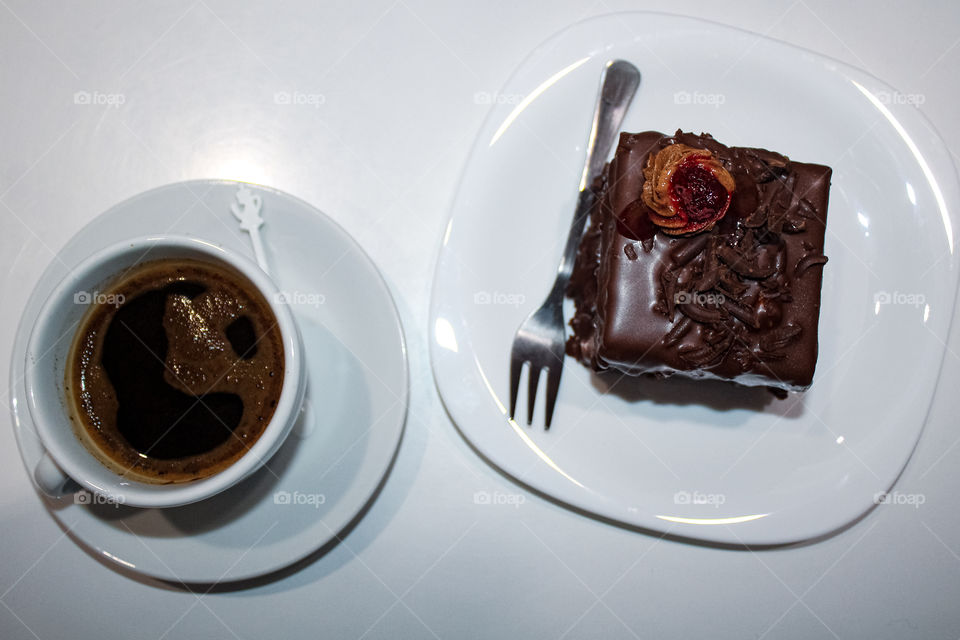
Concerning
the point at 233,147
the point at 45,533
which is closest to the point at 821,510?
the point at 233,147

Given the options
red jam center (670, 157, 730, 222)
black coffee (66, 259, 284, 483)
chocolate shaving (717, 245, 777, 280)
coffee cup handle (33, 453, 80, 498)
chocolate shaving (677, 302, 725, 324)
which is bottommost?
coffee cup handle (33, 453, 80, 498)

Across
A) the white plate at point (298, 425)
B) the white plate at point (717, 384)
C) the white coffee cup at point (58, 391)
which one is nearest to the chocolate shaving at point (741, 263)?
the white plate at point (717, 384)

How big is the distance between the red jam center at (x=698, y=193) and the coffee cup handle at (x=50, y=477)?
176cm

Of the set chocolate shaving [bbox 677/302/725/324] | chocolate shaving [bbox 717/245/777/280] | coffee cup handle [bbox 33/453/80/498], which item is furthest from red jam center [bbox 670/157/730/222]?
coffee cup handle [bbox 33/453/80/498]

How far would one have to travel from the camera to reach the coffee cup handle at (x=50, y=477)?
1.59 meters

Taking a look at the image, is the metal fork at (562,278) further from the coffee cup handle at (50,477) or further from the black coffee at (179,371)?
the coffee cup handle at (50,477)

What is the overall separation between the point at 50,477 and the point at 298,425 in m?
0.64

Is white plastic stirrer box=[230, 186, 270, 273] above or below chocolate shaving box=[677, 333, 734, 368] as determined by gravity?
above

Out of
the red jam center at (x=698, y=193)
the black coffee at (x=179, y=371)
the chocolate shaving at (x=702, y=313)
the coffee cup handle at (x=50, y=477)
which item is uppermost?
the red jam center at (x=698, y=193)

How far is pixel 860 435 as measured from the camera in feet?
7.02

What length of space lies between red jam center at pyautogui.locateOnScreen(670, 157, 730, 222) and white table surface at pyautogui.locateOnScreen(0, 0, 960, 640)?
86 cm

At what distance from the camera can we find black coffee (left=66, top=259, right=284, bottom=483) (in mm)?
1764

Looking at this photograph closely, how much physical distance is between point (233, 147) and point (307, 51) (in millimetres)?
454

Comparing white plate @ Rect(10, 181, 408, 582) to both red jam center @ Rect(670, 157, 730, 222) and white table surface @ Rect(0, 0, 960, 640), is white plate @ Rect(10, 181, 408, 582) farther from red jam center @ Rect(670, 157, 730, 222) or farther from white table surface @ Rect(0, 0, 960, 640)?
red jam center @ Rect(670, 157, 730, 222)
